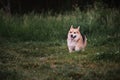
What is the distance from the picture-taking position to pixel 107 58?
824 cm

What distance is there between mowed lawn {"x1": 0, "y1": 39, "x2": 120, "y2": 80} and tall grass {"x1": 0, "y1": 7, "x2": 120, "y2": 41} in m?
1.67

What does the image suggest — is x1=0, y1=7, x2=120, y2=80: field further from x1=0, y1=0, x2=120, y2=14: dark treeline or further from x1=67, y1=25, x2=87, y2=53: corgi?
x1=0, y1=0, x2=120, y2=14: dark treeline

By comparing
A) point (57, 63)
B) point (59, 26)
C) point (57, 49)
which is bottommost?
point (59, 26)

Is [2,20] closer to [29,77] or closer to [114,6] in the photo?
[114,6]

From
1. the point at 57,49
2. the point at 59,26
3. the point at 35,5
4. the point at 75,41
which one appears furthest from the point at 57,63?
the point at 35,5

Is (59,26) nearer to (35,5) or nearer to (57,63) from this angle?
(57,63)

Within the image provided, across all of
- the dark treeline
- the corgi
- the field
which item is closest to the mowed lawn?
the field

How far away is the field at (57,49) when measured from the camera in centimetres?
727

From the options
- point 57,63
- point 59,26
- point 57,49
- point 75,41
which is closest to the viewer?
point 57,63

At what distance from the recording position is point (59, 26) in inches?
534

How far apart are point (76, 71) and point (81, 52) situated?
2161 millimetres

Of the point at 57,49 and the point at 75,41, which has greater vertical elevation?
the point at 75,41

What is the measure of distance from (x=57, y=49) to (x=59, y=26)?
10.5 feet

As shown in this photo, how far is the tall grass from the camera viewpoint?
12508 millimetres
